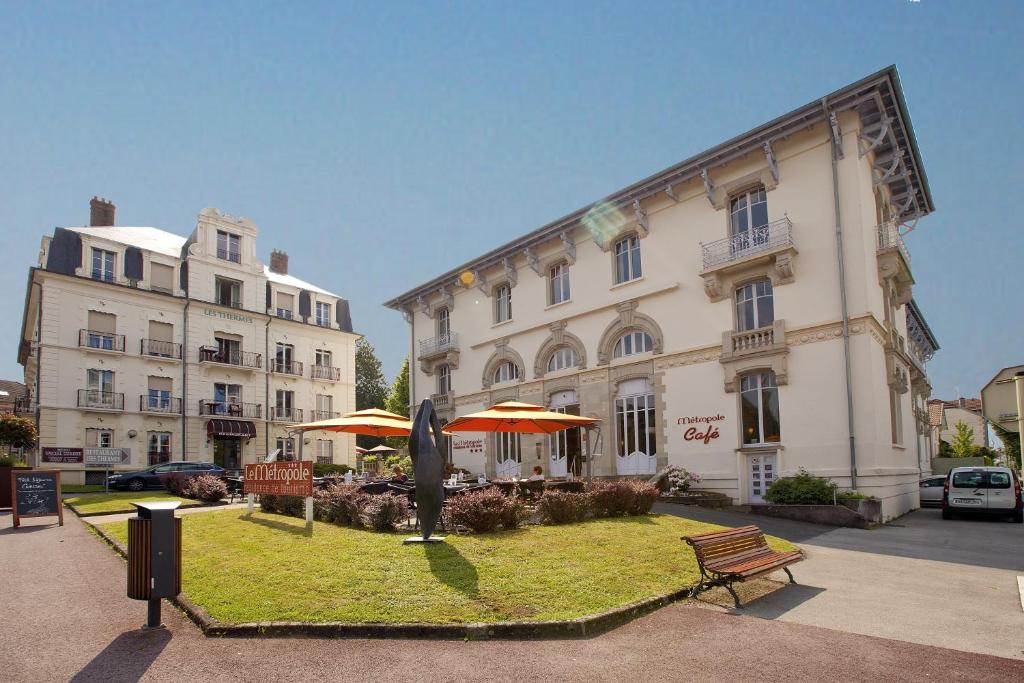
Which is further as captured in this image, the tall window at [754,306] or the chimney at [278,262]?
the chimney at [278,262]

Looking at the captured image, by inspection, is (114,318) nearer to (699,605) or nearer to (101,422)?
(101,422)

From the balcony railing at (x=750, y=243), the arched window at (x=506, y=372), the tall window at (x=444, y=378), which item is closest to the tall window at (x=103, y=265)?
the tall window at (x=444, y=378)

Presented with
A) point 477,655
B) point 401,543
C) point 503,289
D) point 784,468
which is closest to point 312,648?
point 477,655

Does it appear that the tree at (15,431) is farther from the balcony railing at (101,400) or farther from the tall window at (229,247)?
the tall window at (229,247)

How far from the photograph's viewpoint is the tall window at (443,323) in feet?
104

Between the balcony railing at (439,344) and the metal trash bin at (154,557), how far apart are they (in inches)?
914

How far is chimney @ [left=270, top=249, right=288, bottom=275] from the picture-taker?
4625cm

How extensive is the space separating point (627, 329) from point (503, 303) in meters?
7.32

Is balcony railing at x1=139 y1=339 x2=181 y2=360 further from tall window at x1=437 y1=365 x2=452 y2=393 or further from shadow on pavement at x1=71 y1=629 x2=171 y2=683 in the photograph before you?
shadow on pavement at x1=71 y1=629 x2=171 y2=683

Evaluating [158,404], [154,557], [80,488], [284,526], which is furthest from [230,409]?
[154,557]

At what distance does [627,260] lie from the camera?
2367 centimetres

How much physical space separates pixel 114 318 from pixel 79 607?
31516mm

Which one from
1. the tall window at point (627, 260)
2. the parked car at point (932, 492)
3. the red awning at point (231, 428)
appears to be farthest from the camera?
the red awning at point (231, 428)

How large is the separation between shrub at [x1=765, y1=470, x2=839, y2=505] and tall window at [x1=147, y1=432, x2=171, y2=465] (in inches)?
1205
